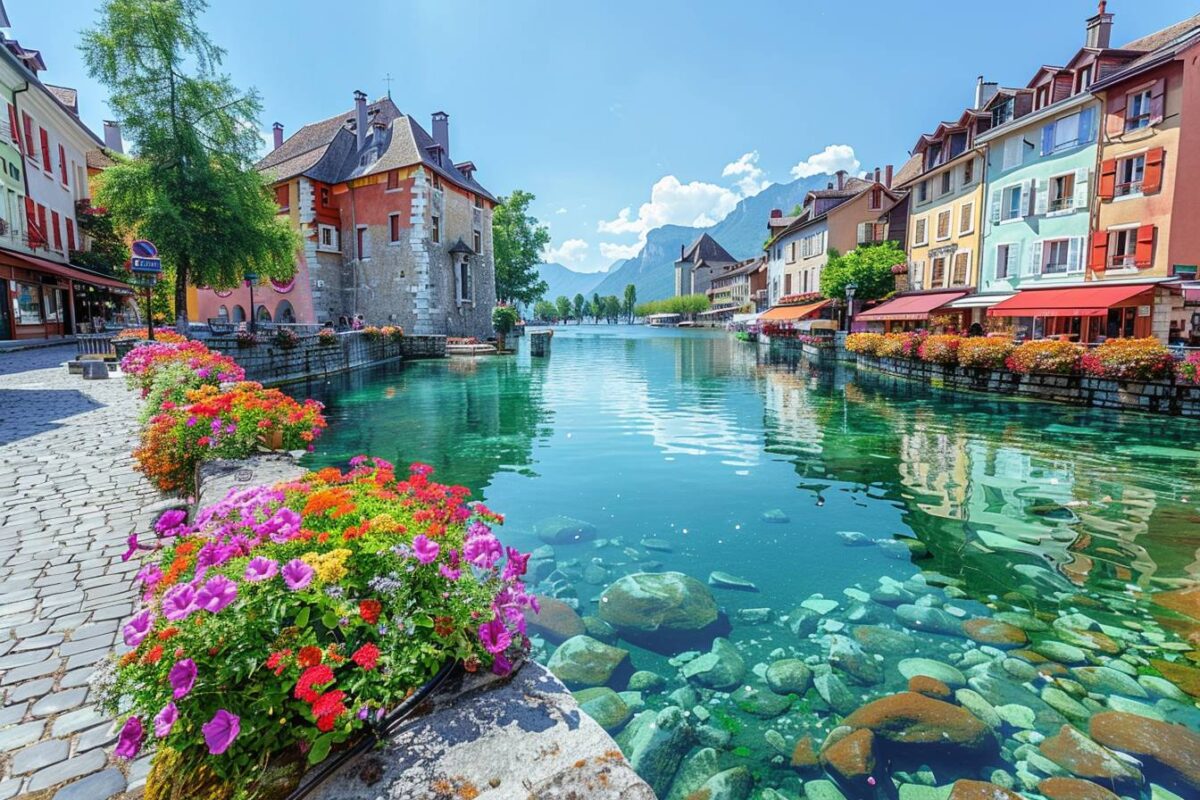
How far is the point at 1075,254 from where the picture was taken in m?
23.7

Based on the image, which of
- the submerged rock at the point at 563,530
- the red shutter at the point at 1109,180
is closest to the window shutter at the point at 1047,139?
the red shutter at the point at 1109,180

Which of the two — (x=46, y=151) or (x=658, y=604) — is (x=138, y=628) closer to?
(x=658, y=604)

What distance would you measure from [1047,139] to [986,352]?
468 inches

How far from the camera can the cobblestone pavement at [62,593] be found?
2.70 m

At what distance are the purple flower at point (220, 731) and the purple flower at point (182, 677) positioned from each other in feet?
0.37

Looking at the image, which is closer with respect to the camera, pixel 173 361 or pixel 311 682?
pixel 311 682

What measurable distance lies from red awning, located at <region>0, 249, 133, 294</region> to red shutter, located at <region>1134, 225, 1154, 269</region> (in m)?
38.7

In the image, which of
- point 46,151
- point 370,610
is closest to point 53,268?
point 46,151

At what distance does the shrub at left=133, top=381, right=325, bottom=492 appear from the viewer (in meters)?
5.87

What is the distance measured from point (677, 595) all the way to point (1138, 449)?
38.5 ft

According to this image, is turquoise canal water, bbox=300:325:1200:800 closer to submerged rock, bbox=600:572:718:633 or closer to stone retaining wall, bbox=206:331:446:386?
submerged rock, bbox=600:572:718:633

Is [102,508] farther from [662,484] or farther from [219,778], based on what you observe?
[662,484]

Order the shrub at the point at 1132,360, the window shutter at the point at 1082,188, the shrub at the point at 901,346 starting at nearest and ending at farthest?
the shrub at the point at 1132,360 < the window shutter at the point at 1082,188 < the shrub at the point at 901,346

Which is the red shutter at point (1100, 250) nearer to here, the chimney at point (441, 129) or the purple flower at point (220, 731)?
the purple flower at point (220, 731)
